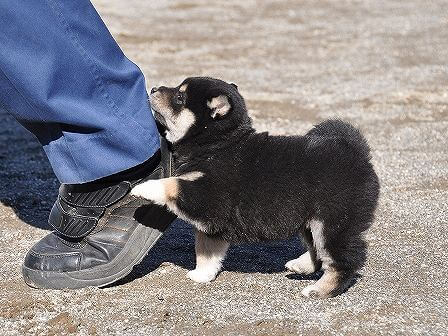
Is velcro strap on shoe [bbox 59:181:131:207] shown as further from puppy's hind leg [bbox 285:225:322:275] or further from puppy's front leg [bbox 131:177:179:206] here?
puppy's hind leg [bbox 285:225:322:275]

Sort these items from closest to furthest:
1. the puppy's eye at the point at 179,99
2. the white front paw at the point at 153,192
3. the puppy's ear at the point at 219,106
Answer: the white front paw at the point at 153,192
the puppy's ear at the point at 219,106
the puppy's eye at the point at 179,99

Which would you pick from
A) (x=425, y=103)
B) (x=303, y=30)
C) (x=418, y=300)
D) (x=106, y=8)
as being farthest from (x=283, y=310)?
(x=106, y=8)

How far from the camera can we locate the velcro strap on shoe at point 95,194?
145 inches

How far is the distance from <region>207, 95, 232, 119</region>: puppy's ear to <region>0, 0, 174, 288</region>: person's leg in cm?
29

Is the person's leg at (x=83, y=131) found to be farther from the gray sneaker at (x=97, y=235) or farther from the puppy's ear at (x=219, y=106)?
the puppy's ear at (x=219, y=106)

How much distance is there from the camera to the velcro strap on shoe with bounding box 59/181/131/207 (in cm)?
369

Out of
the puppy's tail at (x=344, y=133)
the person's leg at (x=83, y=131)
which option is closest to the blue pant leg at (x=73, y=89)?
the person's leg at (x=83, y=131)

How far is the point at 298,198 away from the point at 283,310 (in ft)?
1.54

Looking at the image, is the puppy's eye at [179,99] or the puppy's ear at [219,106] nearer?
the puppy's ear at [219,106]

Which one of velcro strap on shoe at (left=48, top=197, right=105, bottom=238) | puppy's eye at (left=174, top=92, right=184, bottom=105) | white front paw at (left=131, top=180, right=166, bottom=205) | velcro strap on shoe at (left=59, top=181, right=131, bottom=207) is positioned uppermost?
puppy's eye at (left=174, top=92, right=184, bottom=105)

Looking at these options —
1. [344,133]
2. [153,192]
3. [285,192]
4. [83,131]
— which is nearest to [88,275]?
[153,192]

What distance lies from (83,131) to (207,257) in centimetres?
81

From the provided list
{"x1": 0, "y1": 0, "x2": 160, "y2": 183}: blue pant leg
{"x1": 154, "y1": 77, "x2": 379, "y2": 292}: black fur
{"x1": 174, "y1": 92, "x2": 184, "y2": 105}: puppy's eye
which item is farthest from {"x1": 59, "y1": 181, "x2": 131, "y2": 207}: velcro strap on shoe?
{"x1": 174, "y1": 92, "x2": 184, "y2": 105}: puppy's eye

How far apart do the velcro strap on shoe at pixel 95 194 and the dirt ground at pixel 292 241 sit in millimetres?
385
